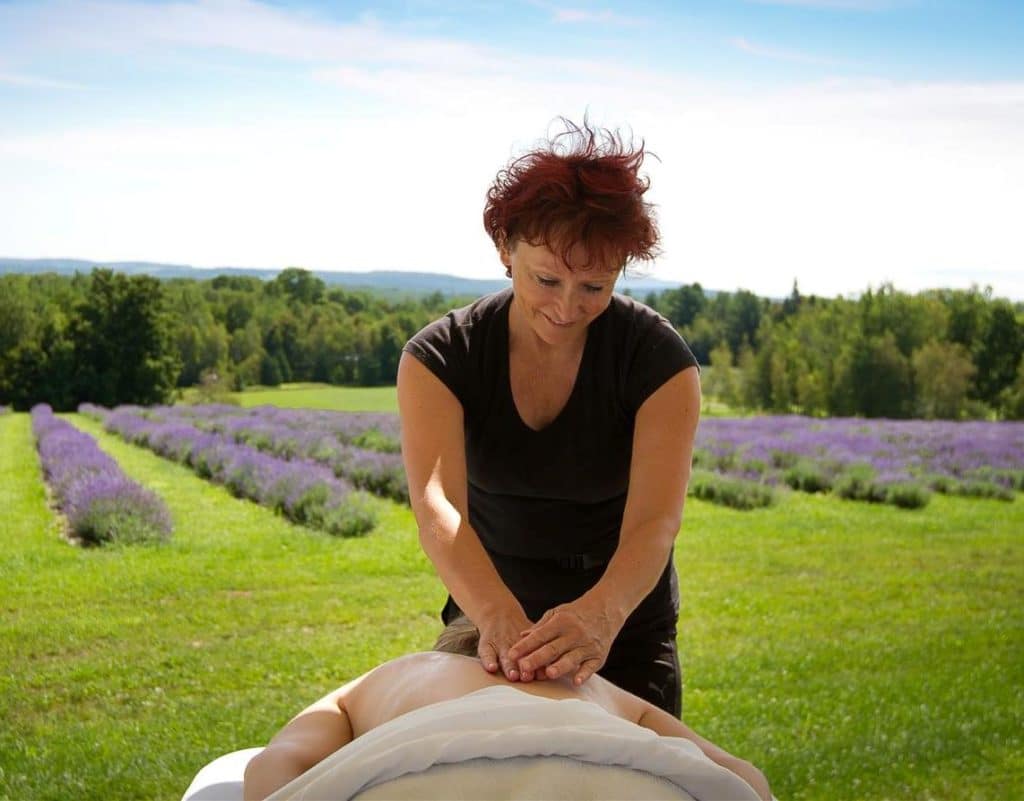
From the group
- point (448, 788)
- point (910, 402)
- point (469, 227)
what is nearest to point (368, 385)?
point (469, 227)

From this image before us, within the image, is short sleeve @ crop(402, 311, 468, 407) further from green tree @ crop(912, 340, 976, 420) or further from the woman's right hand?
green tree @ crop(912, 340, 976, 420)

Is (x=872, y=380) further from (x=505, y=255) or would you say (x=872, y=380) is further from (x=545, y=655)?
(x=545, y=655)

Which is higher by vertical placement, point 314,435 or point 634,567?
point 634,567

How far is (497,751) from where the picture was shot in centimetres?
104

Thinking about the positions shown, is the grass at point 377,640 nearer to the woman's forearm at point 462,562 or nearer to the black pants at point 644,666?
the black pants at point 644,666

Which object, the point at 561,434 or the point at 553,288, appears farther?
the point at 561,434

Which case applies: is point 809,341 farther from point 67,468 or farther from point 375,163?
point 67,468

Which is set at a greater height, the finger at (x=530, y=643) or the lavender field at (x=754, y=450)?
the finger at (x=530, y=643)

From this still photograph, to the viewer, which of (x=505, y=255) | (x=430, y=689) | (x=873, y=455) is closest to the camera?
(x=430, y=689)

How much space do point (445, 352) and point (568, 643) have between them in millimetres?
516

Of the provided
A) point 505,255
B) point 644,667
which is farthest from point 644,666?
point 505,255

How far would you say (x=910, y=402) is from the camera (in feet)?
23.6

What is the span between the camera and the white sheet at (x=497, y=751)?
3.40ft

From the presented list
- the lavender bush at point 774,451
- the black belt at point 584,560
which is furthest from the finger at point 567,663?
the lavender bush at point 774,451
